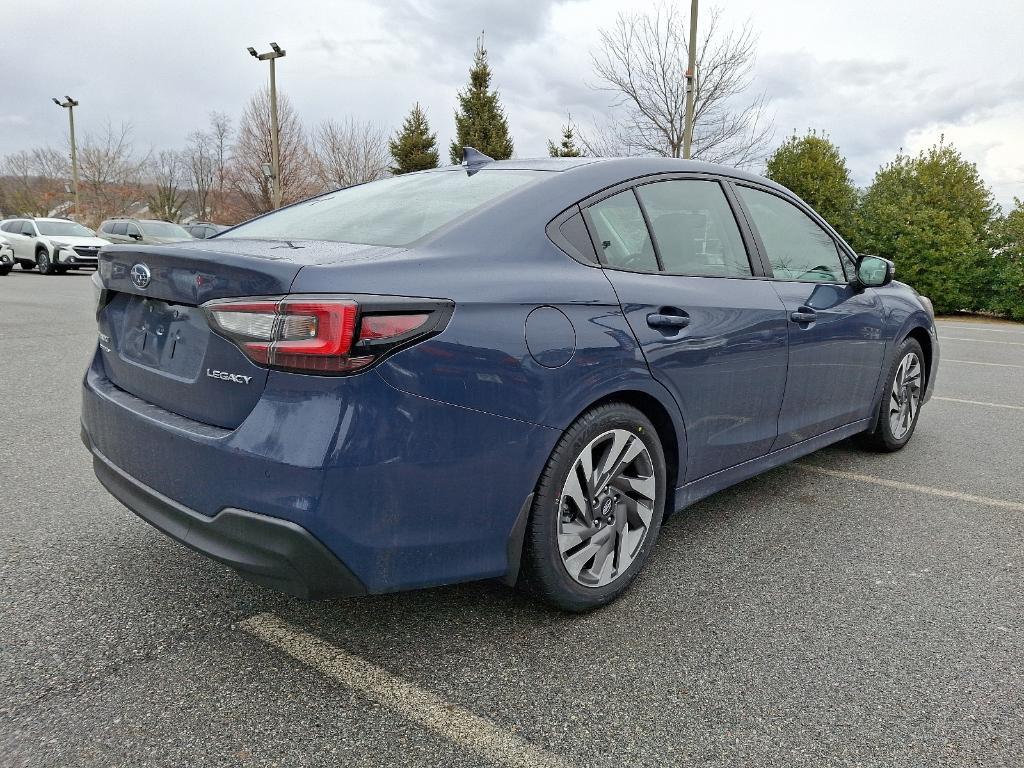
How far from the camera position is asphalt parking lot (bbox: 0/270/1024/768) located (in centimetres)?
195

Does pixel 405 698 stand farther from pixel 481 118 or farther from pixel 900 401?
pixel 481 118

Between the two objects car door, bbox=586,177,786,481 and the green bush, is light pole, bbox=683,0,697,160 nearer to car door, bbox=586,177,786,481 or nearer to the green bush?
the green bush

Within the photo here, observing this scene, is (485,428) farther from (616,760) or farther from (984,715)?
(984,715)

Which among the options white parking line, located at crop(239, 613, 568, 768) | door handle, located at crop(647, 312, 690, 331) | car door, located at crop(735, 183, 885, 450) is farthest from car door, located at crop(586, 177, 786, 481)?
white parking line, located at crop(239, 613, 568, 768)

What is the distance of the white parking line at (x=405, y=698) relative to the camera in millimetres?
1912

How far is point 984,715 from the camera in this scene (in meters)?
2.10

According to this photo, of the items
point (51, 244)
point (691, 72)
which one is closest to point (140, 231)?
point (51, 244)

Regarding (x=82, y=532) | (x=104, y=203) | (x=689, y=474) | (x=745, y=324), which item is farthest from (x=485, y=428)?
(x=104, y=203)

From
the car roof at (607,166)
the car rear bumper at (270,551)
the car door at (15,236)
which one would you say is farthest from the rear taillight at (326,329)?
the car door at (15,236)

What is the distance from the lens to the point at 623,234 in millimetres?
2770

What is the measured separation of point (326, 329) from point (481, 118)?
35.7 metres

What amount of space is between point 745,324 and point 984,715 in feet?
5.11

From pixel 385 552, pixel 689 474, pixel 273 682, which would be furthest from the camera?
pixel 689 474

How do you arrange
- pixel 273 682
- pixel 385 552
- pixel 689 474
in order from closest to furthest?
pixel 385 552
pixel 273 682
pixel 689 474
